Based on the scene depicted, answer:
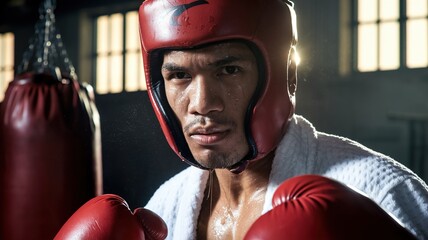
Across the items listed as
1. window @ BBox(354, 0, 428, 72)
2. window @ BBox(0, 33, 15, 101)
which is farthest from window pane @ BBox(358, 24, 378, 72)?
window @ BBox(0, 33, 15, 101)

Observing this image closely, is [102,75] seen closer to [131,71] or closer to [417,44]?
[131,71]

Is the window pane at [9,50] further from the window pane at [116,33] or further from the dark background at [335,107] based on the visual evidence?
the dark background at [335,107]

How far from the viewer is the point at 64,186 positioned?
7.57 ft

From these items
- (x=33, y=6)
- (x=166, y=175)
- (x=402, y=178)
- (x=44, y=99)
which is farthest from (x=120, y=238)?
(x=33, y=6)

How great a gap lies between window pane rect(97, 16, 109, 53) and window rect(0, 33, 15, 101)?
4.27ft

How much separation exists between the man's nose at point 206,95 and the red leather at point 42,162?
1.11 meters

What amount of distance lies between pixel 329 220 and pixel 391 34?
16.4ft

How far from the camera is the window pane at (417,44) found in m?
5.46

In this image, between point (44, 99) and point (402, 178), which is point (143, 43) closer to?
point (402, 178)

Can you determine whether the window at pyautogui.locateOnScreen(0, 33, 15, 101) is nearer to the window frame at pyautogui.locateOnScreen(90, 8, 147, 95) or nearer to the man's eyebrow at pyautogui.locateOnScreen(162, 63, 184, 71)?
the window frame at pyautogui.locateOnScreen(90, 8, 147, 95)

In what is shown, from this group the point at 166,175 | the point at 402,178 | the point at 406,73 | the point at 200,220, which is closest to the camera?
the point at 402,178

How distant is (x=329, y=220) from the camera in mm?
917

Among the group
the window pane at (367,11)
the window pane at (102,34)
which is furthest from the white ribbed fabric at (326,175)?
the window pane at (102,34)

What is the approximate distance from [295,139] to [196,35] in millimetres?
370
